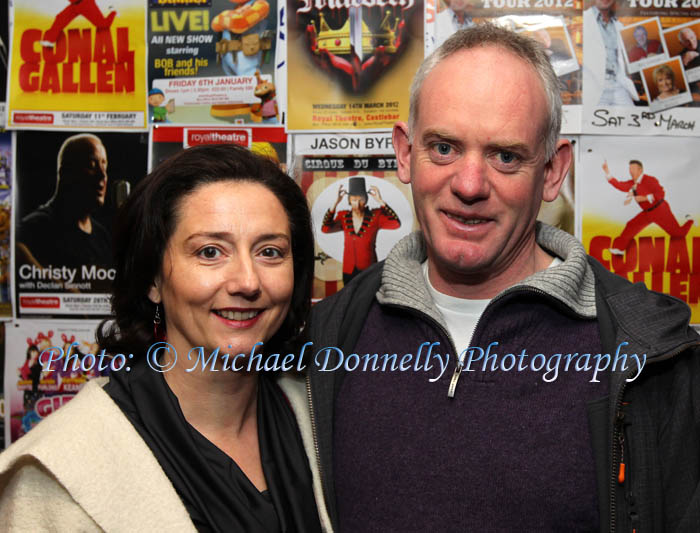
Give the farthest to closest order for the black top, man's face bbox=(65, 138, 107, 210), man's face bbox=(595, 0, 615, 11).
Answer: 1. man's face bbox=(65, 138, 107, 210)
2. man's face bbox=(595, 0, 615, 11)
3. the black top

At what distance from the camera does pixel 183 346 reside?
1.25 metres

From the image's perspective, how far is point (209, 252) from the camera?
120cm

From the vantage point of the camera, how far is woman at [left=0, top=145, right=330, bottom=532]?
106 centimetres

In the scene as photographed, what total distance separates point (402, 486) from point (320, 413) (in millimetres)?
226

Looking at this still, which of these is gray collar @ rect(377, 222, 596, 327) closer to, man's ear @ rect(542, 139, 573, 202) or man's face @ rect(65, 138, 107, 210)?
man's ear @ rect(542, 139, 573, 202)

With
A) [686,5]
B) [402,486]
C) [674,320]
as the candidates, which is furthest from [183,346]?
[686,5]

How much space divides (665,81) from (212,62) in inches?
48.0

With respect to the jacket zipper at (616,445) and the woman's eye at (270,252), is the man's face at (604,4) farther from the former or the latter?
the woman's eye at (270,252)

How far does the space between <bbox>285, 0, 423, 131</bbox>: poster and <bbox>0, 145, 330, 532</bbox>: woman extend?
0.50 meters

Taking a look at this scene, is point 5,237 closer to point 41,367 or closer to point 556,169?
point 41,367

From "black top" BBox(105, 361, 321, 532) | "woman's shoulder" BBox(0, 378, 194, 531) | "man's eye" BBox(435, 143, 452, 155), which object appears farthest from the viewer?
"man's eye" BBox(435, 143, 452, 155)

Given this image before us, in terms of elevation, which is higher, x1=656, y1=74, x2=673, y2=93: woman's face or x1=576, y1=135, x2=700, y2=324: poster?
x1=656, y1=74, x2=673, y2=93: woman's face

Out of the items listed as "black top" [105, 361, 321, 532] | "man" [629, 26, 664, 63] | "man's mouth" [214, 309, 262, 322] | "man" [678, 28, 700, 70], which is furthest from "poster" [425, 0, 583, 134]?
"black top" [105, 361, 321, 532]

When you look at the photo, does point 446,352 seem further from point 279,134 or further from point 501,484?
point 279,134
